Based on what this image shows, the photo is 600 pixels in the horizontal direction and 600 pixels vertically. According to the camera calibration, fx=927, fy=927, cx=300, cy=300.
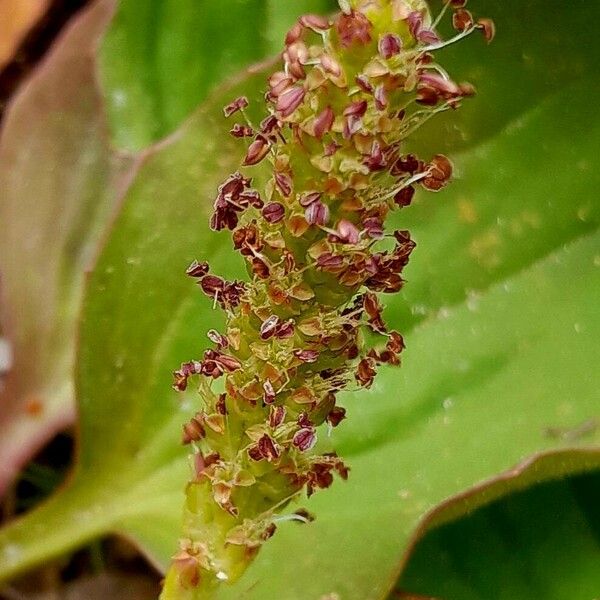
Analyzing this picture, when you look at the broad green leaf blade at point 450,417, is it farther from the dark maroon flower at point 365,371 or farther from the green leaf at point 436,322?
the dark maroon flower at point 365,371

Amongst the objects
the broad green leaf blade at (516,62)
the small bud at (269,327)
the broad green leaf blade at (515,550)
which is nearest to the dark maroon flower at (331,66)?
the small bud at (269,327)

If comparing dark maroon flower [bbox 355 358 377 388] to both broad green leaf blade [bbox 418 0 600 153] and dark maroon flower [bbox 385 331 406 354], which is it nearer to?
dark maroon flower [bbox 385 331 406 354]

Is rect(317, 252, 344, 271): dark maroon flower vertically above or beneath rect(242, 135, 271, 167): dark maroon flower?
beneath

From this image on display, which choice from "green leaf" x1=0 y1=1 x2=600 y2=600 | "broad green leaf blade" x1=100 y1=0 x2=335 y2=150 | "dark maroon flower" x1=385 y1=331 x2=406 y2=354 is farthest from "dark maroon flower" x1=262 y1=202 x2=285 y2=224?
"broad green leaf blade" x1=100 y1=0 x2=335 y2=150

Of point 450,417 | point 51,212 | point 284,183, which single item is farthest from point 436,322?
point 51,212

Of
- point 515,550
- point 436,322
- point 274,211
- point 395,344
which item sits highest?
point 274,211

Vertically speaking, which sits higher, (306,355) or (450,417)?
(306,355)

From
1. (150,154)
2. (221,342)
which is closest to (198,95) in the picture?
(150,154)

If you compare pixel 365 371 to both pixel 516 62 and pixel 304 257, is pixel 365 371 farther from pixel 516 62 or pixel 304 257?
pixel 516 62
